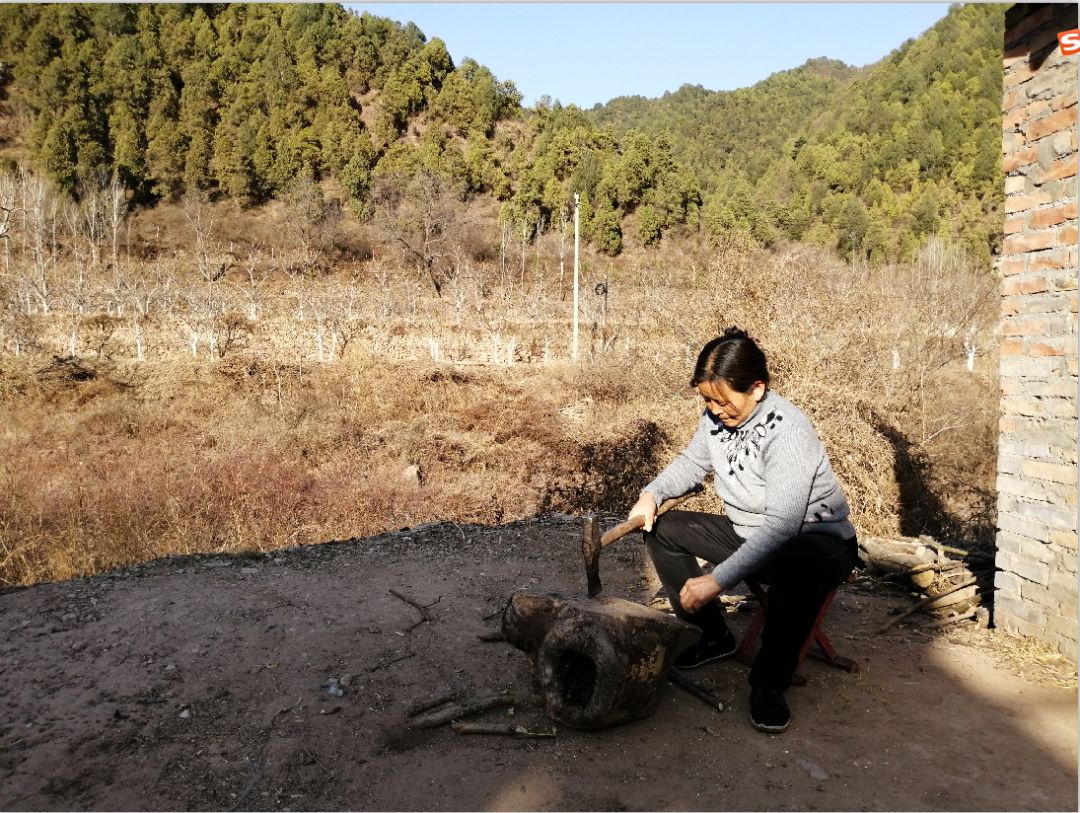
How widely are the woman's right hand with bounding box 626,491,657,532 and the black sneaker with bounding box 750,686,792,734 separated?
765 millimetres

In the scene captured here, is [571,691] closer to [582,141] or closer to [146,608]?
[146,608]

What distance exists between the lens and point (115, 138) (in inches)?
1599

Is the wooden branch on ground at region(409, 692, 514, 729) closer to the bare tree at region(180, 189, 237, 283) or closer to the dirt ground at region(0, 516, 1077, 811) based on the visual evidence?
the dirt ground at region(0, 516, 1077, 811)

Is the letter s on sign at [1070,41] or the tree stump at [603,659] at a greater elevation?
the letter s on sign at [1070,41]

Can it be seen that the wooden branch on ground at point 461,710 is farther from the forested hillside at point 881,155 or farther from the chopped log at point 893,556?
the forested hillside at point 881,155

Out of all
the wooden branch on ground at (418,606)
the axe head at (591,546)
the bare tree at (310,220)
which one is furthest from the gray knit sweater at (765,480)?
the bare tree at (310,220)

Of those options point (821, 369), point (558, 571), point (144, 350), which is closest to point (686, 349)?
point (821, 369)

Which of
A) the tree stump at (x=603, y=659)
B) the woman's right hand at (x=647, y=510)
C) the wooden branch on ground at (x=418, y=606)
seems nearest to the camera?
the tree stump at (x=603, y=659)

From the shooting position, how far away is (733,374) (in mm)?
2564

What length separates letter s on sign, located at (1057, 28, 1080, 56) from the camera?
2984 millimetres

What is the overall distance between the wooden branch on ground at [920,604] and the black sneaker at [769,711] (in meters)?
1.21

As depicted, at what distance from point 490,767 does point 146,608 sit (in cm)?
248

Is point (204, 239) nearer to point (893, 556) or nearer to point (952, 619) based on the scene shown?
point (893, 556)

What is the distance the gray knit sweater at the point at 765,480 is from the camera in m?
2.43
